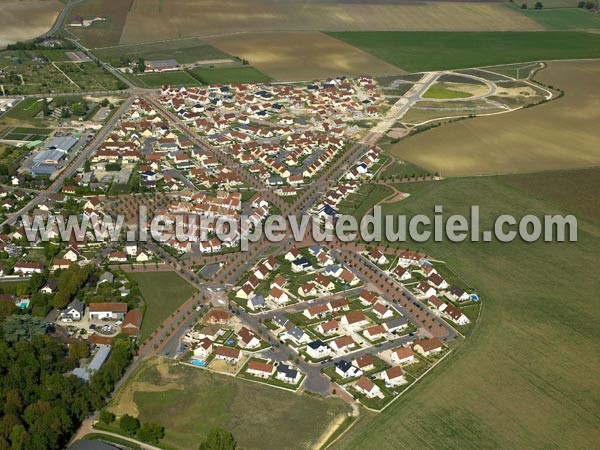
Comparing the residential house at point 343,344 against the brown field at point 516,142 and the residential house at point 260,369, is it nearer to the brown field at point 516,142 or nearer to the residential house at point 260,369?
the residential house at point 260,369

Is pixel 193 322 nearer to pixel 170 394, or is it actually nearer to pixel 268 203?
pixel 170 394

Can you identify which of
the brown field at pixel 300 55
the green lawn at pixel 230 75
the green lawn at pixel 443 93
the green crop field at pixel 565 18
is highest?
the green crop field at pixel 565 18

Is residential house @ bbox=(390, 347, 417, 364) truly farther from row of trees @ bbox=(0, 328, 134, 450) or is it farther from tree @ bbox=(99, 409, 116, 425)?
tree @ bbox=(99, 409, 116, 425)

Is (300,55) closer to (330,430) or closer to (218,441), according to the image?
(330,430)

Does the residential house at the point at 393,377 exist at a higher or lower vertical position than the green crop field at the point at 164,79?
lower

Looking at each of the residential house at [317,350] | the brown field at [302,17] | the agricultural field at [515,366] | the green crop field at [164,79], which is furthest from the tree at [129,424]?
the brown field at [302,17]

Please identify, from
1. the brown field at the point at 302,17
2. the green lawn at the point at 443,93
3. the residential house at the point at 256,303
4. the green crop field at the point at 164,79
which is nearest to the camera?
the residential house at the point at 256,303

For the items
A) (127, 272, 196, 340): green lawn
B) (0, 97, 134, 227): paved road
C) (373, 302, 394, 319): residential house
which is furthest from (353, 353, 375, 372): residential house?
(0, 97, 134, 227): paved road

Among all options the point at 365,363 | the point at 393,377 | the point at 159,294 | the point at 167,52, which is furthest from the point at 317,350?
the point at 167,52
